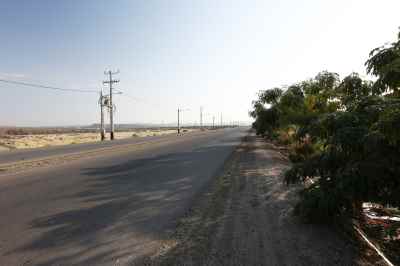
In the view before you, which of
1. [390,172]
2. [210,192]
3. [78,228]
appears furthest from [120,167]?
[390,172]

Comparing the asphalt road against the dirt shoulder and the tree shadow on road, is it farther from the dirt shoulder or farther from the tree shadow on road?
the dirt shoulder

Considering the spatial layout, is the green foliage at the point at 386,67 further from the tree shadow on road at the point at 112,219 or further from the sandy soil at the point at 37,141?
the sandy soil at the point at 37,141

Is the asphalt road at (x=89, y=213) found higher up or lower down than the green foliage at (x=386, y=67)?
lower down

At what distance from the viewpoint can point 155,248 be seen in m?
4.29

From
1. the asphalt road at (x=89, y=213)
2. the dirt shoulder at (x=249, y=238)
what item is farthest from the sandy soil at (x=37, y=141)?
the dirt shoulder at (x=249, y=238)

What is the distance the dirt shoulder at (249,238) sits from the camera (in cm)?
382

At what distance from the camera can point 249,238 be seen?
4.56 m

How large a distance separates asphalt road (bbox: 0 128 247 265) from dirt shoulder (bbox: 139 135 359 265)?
442 mm

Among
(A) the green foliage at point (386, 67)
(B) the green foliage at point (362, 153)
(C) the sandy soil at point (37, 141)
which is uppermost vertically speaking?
(A) the green foliage at point (386, 67)

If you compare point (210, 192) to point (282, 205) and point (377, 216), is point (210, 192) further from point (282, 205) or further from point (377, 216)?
point (377, 216)

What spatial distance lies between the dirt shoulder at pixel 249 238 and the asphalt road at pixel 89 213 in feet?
1.45

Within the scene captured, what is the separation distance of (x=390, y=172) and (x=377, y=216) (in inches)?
101

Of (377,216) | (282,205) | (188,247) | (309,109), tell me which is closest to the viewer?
(188,247)

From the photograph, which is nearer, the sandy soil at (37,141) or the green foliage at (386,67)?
the green foliage at (386,67)
